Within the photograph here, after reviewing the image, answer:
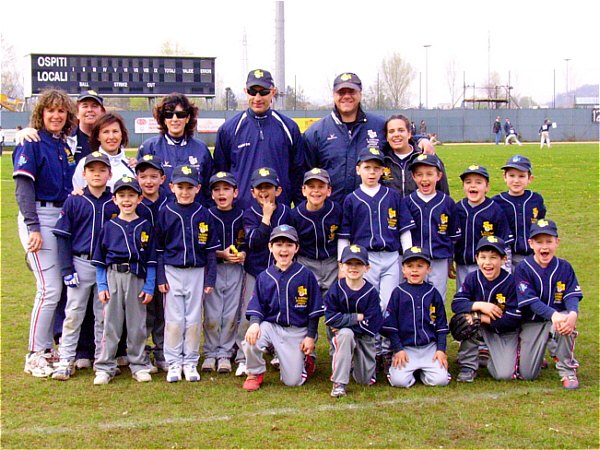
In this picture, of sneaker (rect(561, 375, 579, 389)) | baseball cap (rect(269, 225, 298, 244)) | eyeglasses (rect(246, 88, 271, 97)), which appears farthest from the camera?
eyeglasses (rect(246, 88, 271, 97))

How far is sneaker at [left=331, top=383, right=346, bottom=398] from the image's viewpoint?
5.20 meters

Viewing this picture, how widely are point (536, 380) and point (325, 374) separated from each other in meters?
1.59

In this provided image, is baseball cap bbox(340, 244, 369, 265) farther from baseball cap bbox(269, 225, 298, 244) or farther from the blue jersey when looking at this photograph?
the blue jersey

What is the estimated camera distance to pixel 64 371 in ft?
18.3

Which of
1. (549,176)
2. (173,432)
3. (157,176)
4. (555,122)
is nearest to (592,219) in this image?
(549,176)

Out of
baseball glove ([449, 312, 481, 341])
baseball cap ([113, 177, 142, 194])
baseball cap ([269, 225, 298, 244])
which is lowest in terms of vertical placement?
baseball glove ([449, 312, 481, 341])

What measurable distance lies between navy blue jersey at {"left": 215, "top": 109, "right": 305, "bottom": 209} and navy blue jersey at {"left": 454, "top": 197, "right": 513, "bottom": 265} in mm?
1389

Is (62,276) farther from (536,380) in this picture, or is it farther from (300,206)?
(536,380)

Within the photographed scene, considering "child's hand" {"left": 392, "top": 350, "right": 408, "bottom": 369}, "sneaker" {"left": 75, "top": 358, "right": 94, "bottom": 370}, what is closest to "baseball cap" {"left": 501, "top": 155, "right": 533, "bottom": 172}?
"child's hand" {"left": 392, "top": 350, "right": 408, "bottom": 369}

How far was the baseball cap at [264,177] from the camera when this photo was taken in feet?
18.7

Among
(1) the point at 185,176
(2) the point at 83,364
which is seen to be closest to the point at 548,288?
(1) the point at 185,176

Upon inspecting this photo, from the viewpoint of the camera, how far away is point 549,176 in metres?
19.2

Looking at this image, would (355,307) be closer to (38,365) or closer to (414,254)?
(414,254)

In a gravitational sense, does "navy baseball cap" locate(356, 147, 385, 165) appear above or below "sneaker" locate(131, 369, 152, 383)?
above
